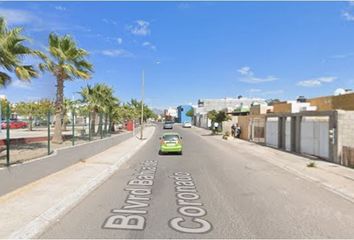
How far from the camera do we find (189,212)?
9.07 meters

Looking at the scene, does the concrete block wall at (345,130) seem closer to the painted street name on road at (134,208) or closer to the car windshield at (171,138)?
the car windshield at (171,138)

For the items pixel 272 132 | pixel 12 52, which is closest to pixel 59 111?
pixel 12 52

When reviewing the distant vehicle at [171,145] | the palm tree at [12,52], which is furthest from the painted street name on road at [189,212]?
the distant vehicle at [171,145]

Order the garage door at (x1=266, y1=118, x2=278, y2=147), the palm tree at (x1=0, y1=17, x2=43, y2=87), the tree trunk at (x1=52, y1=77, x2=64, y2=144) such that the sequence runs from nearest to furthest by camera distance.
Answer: the palm tree at (x1=0, y1=17, x2=43, y2=87), the tree trunk at (x1=52, y1=77, x2=64, y2=144), the garage door at (x1=266, y1=118, x2=278, y2=147)

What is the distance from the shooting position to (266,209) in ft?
31.0

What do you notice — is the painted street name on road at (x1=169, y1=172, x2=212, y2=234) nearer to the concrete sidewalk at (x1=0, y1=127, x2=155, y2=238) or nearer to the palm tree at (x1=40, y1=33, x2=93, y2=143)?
the concrete sidewalk at (x1=0, y1=127, x2=155, y2=238)

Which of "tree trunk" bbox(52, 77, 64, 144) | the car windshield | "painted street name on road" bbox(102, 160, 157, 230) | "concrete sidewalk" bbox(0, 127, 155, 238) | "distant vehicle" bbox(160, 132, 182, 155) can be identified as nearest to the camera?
"concrete sidewalk" bbox(0, 127, 155, 238)

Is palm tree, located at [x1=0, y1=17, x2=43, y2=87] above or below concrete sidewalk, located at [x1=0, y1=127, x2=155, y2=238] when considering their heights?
above

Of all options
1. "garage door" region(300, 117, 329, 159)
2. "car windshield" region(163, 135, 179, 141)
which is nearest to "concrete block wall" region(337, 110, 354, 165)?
"garage door" region(300, 117, 329, 159)

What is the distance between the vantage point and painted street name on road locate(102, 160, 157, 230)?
786 centimetres

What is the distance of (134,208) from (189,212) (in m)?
1.28

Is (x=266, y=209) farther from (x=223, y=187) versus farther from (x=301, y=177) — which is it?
(x=301, y=177)

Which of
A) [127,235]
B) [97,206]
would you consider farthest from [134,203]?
[127,235]

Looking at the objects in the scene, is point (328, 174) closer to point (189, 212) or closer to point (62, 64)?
point (189, 212)
